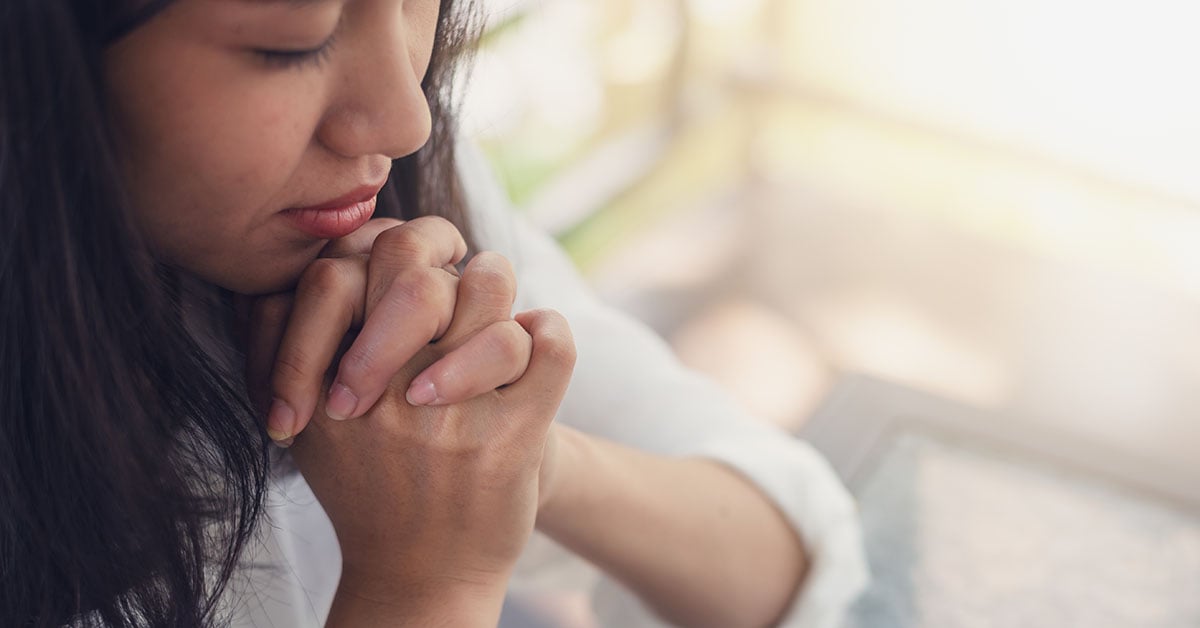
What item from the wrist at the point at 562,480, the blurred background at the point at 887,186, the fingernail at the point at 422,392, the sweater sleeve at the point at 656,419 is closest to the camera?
the fingernail at the point at 422,392

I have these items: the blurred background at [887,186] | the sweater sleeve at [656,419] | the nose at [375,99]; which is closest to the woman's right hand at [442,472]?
the nose at [375,99]

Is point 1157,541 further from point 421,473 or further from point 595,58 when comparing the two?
point 595,58

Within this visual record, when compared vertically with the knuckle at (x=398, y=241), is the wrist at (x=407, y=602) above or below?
below

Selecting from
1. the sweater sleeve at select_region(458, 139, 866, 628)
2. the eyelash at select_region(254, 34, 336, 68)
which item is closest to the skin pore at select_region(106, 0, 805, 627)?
the eyelash at select_region(254, 34, 336, 68)

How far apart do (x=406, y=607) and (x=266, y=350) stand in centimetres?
16

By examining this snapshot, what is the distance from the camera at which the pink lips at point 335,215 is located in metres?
0.64

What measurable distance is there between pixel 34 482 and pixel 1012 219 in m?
2.60

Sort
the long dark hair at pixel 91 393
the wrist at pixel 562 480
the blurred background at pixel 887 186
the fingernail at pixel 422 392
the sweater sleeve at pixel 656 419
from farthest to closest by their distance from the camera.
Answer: the blurred background at pixel 887 186
the sweater sleeve at pixel 656 419
the wrist at pixel 562 480
the fingernail at pixel 422 392
the long dark hair at pixel 91 393

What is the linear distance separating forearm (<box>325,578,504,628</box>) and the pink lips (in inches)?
7.9

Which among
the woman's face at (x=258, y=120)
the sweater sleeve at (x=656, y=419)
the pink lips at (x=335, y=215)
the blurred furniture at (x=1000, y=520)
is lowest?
the blurred furniture at (x=1000, y=520)

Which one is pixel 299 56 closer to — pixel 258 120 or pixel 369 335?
pixel 258 120

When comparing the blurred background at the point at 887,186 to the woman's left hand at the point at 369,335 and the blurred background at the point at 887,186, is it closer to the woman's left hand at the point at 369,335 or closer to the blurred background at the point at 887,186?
the blurred background at the point at 887,186

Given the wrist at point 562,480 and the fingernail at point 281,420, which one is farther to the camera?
the wrist at point 562,480

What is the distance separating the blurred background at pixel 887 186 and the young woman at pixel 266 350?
4.20 feet
